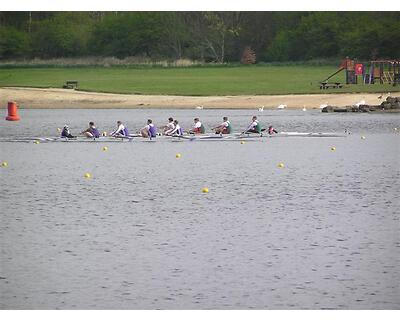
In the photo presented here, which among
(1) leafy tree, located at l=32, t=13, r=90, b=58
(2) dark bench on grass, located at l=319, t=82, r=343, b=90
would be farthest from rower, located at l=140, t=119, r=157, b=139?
(2) dark bench on grass, located at l=319, t=82, r=343, b=90

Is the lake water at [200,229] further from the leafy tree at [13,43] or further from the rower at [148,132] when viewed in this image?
the leafy tree at [13,43]

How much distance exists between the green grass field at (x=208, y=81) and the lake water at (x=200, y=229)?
985 inches

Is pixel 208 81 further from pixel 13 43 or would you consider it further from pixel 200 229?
pixel 200 229

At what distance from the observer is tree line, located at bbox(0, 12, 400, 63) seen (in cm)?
5712

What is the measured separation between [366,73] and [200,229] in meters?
56.6

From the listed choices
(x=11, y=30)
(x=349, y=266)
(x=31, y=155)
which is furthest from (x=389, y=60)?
(x=349, y=266)

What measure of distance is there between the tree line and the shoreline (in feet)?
11.1

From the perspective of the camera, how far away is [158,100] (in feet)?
244

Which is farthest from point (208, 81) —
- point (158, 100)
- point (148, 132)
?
point (148, 132)

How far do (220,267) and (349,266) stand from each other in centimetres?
279

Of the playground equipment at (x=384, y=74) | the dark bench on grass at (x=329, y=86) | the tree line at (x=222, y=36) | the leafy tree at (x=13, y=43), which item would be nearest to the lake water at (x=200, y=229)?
the leafy tree at (x=13, y=43)

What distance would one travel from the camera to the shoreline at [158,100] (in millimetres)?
72625

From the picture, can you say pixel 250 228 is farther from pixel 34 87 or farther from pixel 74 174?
pixel 34 87

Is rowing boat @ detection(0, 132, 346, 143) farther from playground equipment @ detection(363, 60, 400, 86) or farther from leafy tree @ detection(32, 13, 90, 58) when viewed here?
playground equipment @ detection(363, 60, 400, 86)
